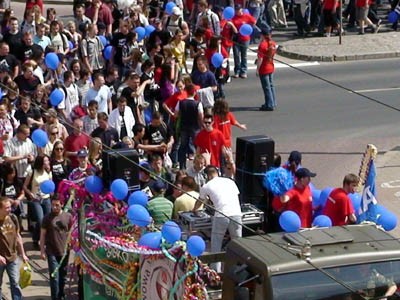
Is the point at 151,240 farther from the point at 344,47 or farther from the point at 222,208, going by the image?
the point at 344,47

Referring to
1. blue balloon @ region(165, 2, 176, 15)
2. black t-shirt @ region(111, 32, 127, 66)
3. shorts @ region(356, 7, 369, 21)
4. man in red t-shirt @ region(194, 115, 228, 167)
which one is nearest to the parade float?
man in red t-shirt @ region(194, 115, 228, 167)

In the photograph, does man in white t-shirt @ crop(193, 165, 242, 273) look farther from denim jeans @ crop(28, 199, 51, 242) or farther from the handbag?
denim jeans @ crop(28, 199, 51, 242)

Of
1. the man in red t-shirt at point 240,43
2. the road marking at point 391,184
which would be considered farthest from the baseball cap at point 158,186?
the man in red t-shirt at point 240,43

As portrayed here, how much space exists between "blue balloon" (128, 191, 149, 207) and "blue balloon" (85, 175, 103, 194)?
0.78 m

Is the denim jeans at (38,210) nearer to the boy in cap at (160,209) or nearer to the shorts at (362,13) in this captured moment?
the boy in cap at (160,209)

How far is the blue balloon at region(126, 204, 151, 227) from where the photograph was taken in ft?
41.9

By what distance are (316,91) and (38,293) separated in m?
11.4

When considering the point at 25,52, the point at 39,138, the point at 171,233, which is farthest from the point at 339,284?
the point at 25,52

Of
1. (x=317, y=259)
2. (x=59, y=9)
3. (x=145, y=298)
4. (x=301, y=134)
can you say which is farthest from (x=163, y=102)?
(x=59, y=9)

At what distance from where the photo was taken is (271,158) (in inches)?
582

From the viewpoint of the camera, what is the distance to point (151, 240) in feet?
40.3

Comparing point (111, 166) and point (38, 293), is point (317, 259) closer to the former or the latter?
point (111, 166)

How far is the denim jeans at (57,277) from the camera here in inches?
579

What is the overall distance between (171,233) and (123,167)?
227cm
